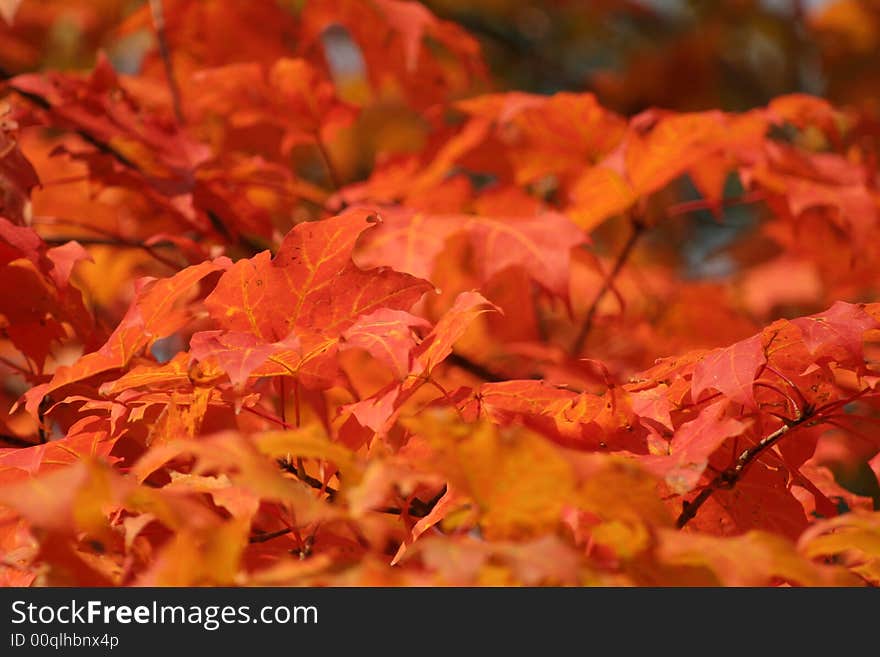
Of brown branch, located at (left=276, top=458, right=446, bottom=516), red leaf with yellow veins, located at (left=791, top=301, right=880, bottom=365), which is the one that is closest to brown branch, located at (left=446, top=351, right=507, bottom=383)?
brown branch, located at (left=276, top=458, right=446, bottom=516)

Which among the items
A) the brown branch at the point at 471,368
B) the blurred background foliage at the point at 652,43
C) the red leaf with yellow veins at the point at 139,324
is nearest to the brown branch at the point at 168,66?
the brown branch at the point at 471,368

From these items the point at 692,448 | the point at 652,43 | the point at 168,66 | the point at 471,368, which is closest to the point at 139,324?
the point at 692,448

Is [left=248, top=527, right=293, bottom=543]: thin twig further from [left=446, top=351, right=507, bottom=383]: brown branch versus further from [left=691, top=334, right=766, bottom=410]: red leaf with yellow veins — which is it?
[left=446, top=351, right=507, bottom=383]: brown branch

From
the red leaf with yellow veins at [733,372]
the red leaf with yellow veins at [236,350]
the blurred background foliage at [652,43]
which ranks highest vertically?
the red leaf with yellow veins at [236,350]

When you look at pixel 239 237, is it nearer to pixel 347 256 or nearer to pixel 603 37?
pixel 347 256

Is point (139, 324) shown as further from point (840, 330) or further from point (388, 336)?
point (840, 330)

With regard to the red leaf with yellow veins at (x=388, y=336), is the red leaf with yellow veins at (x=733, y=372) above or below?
below

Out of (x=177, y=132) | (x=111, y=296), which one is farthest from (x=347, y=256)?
(x=111, y=296)

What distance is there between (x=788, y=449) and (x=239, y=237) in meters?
0.70

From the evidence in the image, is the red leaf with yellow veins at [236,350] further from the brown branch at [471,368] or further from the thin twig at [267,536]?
the brown branch at [471,368]

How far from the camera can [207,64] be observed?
155 cm

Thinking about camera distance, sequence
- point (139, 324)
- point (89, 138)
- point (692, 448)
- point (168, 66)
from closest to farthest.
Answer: point (692, 448) → point (139, 324) → point (89, 138) → point (168, 66)

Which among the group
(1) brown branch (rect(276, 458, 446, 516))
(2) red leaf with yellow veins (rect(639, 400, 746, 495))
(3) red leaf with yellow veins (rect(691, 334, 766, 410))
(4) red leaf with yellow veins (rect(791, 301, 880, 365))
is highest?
(4) red leaf with yellow veins (rect(791, 301, 880, 365))

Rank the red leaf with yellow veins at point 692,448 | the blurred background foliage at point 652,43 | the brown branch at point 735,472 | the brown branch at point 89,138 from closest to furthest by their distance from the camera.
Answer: the red leaf with yellow veins at point 692,448 → the brown branch at point 735,472 → the brown branch at point 89,138 → the blurred background foliage at point 652,43
